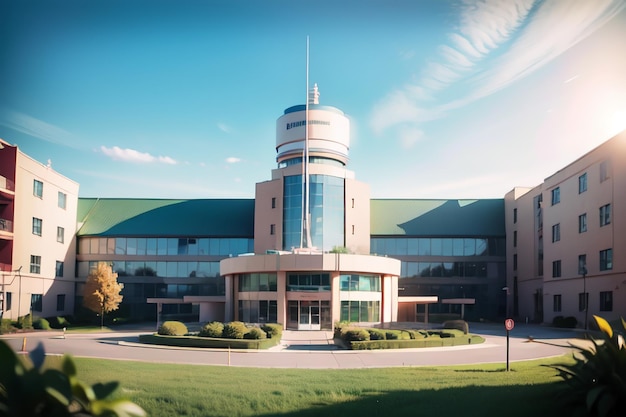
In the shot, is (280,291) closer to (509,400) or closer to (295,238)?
(295,238)

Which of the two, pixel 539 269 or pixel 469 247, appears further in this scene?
pixel 469 247

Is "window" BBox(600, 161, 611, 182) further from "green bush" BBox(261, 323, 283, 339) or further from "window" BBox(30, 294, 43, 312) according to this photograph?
"window" BBox(30, 294, 43, 312)

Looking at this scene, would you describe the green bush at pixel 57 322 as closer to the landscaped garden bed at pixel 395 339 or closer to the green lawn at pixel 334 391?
the landscaped garden bed at pixel 395 339

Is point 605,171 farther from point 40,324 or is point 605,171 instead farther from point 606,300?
point 40,324

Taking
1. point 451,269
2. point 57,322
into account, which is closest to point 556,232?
point 451,269

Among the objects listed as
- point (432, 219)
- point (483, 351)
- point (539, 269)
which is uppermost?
point (432, 219)

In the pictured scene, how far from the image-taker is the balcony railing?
45.0 meters

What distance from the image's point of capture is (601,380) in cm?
1016

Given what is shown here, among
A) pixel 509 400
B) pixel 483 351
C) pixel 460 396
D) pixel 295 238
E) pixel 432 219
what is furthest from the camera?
pixel 432 219

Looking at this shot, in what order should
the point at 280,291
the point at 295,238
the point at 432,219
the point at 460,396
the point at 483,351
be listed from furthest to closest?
the point at 432,219 < the point at 295,238 < the point at 280,291 < the point at 483,351 < the point at 460,396

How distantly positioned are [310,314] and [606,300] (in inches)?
897

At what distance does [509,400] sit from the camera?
12.3 metres

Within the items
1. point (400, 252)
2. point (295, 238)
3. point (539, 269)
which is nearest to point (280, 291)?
point (295, 238)

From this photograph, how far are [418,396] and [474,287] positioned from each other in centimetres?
5558
